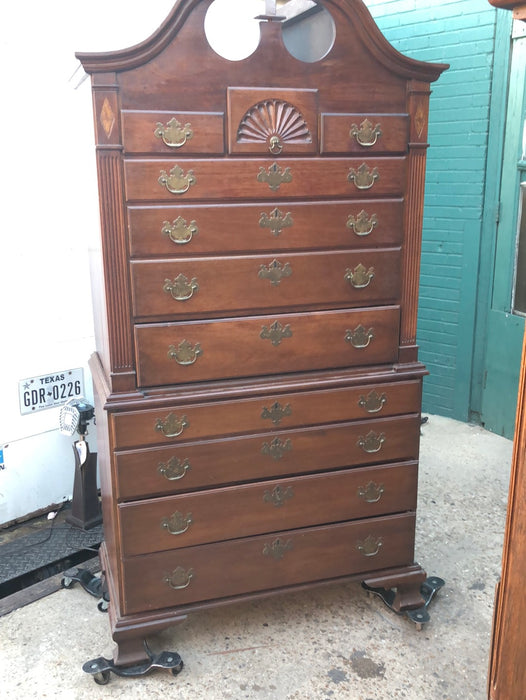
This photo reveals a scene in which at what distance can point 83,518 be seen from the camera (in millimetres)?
3326

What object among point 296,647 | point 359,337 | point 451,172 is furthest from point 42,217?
point 451,172

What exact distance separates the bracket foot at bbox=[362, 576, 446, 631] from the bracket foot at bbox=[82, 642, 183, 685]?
75cm

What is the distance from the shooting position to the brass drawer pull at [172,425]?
2217mm

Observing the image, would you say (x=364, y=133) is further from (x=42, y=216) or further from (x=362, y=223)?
(x=42, y=216)

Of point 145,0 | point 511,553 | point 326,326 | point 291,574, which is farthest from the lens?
point 145,0

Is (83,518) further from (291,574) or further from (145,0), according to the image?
(145,0)

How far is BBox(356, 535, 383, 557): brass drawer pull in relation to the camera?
2553mm

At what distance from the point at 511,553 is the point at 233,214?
1.28m

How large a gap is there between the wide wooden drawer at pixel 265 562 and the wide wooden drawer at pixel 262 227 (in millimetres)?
1011

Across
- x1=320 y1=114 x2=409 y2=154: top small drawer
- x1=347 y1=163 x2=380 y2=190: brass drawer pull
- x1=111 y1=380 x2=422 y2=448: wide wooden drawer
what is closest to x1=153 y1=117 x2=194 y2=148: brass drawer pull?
x1=320 y1=114 x2=409 y2=154: top small drawer

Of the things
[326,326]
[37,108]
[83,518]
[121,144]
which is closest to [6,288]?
[37,108]

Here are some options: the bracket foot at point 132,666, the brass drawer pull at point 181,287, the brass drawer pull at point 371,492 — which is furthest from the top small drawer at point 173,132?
the bracket foot at point 132,666

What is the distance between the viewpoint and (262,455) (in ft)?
7.75

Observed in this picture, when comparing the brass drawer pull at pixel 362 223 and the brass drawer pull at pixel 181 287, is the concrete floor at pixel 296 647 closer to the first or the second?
the brass drawer pull at pixel 181 287
